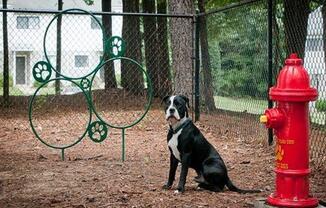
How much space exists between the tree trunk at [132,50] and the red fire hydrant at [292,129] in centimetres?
1203

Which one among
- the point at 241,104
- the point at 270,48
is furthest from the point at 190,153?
the point at 241,104

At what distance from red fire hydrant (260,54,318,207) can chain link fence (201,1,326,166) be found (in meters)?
2.84

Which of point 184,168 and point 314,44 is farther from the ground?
point 314,44

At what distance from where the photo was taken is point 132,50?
18.0m

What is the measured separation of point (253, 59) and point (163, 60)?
7.72m

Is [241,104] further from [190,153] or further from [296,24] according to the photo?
[190,153]

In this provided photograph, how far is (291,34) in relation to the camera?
8.93m

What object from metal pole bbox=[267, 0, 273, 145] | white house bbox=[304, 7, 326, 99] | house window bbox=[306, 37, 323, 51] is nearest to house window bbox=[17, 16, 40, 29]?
house window bbox=[306, 37, 323, 51]

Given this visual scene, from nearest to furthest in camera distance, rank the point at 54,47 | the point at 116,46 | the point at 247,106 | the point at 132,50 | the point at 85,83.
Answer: the point at 116,46 → the point at 85,83 → the point at 247,106 → the point at 132,50 → the point at 54,47

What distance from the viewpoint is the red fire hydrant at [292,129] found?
167 inches

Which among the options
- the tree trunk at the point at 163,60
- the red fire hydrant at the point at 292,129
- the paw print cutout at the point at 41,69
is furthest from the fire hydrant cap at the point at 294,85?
the tree trunk at the point at 163,60

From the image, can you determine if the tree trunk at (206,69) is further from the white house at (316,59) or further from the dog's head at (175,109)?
the dog's head at (175,109)

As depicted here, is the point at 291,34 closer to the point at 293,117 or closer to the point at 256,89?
the point at 256,89

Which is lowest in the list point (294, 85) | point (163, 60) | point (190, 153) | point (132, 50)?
point (190, 153)
